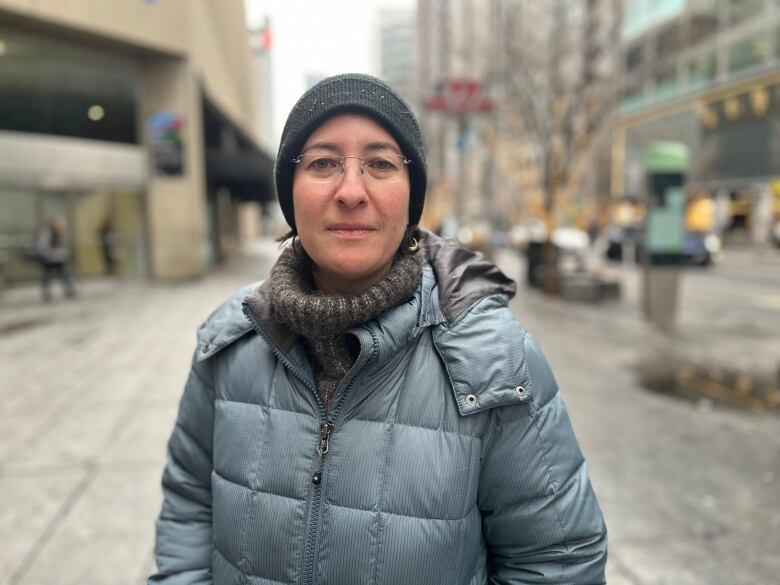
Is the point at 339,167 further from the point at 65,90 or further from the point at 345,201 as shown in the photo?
the point at 65,90

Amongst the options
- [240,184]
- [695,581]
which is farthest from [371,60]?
[695,581]

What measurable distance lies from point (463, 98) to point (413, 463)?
50.5 feet

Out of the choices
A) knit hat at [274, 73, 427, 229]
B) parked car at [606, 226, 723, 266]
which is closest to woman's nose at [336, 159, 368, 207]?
knit hat at [274, 73, 427, 229]

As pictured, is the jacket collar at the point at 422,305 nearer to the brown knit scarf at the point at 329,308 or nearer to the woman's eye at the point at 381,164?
the brown knit scarf at the point at 329,308

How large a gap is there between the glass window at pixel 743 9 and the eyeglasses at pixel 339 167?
37.6 m

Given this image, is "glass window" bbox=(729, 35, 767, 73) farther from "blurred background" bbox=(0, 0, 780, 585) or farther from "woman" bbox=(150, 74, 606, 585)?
"woman" bbox=(150, 74, 606, 585)

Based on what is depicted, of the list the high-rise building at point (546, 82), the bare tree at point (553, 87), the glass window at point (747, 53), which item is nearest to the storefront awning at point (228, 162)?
the high-rise building at point (546, 82)

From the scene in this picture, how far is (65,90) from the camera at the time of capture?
17.5m

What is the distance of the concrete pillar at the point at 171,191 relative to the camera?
19250 mm

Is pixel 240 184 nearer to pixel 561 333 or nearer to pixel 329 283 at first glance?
pixel 561 333

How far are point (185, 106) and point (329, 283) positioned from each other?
1972cm

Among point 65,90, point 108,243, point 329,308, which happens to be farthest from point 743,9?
point 329,308

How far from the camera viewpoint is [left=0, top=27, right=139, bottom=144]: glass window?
53.4ft

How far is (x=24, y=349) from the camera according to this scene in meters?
8.98
